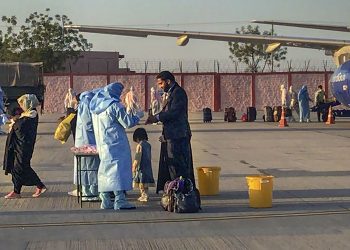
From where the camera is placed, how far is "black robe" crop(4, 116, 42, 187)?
10305 mm

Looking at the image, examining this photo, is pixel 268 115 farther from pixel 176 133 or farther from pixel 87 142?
pixel 176 133

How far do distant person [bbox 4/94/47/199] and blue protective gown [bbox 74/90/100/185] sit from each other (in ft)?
2.38

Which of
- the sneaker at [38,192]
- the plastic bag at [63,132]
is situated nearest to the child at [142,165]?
the plastic bag at [63,132]

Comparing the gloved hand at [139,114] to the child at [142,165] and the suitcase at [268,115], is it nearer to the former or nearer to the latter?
the child at [142,165]

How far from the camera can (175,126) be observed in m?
9.36

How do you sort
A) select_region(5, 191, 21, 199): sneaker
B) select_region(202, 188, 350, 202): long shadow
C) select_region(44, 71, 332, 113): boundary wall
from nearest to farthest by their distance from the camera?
select_region(202, 188, 350, 202): long shadow < select_region(5, 191, 21, 199): sneaker < select_region(44, 71, 332, 113): boundary wall

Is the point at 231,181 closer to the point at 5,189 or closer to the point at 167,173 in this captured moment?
the point at 167,173

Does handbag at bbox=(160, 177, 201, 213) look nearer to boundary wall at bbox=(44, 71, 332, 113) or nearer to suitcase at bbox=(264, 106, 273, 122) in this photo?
suitcase at bbox=(264, 106, 273, 122)

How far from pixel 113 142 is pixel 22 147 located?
6.51 ft

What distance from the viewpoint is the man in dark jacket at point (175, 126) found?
30.3 feet

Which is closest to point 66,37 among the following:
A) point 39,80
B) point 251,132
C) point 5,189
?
point 39,80

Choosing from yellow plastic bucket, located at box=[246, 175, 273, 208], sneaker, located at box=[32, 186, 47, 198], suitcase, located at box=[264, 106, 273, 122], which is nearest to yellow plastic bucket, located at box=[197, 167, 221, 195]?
yellow plastic bucket, located at box=[246, 175, 273, 208]

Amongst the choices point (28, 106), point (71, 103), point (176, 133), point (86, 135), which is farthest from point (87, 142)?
point (71, 103)

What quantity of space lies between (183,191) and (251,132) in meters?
15.4
